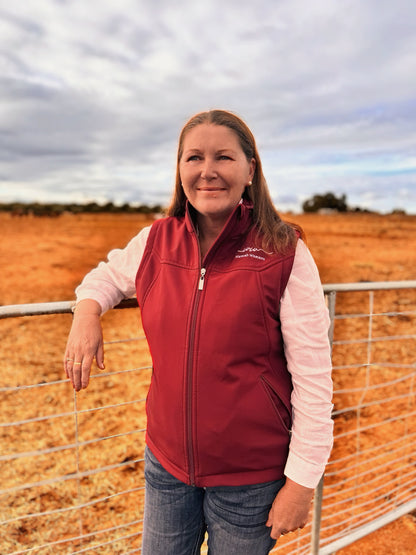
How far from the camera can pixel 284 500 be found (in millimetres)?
1336

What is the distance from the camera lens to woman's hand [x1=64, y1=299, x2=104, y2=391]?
1487 millimetres

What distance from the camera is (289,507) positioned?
4.36 ft

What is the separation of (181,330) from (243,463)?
45cm

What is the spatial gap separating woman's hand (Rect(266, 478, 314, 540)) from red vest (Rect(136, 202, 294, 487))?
0.07m

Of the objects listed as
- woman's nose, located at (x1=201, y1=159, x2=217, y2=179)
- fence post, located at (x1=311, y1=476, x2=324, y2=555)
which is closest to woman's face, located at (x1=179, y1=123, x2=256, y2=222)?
woman's nose, located at (x1=201, y1=159, x2=217, y2=179)

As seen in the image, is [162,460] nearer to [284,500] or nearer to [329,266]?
[284,500]

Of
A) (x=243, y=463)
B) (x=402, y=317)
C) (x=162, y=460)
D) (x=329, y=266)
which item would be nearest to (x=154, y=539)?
(x=162, y=460)

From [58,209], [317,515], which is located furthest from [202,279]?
[58,209]

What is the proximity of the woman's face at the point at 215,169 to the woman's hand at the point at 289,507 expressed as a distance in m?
0.87

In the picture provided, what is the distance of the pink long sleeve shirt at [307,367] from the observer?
4.21 feet

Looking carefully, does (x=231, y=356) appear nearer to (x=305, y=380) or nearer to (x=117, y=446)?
(x=305, y=380)

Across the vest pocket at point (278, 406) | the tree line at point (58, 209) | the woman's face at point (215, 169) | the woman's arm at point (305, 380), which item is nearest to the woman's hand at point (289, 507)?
the woman's arm at point (305, 380)

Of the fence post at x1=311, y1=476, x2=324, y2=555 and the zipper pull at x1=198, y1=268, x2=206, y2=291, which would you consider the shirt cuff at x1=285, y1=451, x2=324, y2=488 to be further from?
the fence post at x1=311, y1=476, x2=324, y2=555

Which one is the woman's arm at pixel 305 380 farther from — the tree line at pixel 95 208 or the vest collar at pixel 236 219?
the tree line at pixel 95 208
